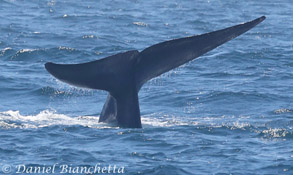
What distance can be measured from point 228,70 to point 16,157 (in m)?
11.2

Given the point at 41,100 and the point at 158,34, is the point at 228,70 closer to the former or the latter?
the point at 41,100

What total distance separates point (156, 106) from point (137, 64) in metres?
4.88

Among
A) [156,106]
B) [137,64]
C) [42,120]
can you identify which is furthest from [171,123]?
[137,64]

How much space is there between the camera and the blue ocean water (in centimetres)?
1259

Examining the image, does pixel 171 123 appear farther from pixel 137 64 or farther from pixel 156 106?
pixel 137 64

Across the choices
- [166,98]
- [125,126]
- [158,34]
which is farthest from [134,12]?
[125,126]

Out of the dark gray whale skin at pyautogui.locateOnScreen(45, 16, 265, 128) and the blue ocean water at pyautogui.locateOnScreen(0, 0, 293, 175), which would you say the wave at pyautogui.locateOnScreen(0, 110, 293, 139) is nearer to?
the blue ocean water at pyautogui.locateOnScreen(0, 0, 293, 175)

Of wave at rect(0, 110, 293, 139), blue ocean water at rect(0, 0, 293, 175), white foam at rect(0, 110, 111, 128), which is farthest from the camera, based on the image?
→ white foam at rect(0, 110, 111, 128)

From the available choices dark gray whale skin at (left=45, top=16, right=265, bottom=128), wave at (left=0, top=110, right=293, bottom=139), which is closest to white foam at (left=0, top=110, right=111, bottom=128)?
wave at (left=0, top=110, right=293, bottom=139)

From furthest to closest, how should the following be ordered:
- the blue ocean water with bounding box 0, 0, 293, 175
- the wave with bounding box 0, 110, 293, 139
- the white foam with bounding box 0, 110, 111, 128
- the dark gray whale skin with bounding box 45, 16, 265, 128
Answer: the white foam with bounding box 0, 110, 111, 128 → the wave with bounding box 0, 110, 293, 139 → the blue ocean water with bounding box 0, 0, 293, 175 → the dark gray whale skin with bounding box 45, 16, 265, 128

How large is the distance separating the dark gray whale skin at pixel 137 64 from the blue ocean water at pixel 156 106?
99cm

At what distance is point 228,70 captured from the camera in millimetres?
22641

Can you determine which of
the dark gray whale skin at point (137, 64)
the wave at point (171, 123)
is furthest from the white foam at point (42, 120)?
the dark gray whale skin at point (137, 64)

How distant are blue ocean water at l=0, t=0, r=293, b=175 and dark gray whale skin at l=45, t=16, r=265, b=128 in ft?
3.26
